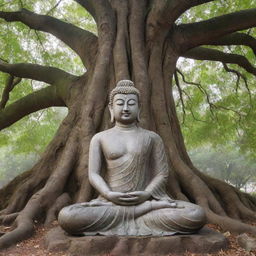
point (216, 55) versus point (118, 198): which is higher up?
point (216, 55)

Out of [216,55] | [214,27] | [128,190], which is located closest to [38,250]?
[128,190]

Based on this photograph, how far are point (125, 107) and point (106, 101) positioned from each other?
5.68ft

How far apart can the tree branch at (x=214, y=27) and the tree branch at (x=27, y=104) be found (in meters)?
3.29

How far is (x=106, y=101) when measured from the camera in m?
6.84

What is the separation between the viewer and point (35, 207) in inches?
225

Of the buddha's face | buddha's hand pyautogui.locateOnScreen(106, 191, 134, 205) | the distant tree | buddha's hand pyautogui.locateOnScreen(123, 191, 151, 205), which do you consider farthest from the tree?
the distant tree

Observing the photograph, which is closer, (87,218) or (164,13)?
(87,218)

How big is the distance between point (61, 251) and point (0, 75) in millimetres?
8799

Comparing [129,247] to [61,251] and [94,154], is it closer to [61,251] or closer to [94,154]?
[61,251]

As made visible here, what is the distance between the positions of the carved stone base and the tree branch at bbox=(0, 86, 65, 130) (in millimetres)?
4908

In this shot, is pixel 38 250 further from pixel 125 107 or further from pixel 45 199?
pixel 125 107

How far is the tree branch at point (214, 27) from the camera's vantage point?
7367 mm

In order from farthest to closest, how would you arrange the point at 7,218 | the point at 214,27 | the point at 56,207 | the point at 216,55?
the point at 216,55 → the point at 214,27 → the point at 56,207 → the point at 7,218

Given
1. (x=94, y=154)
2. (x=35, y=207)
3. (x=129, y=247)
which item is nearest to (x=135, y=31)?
(x=94, y=154)
